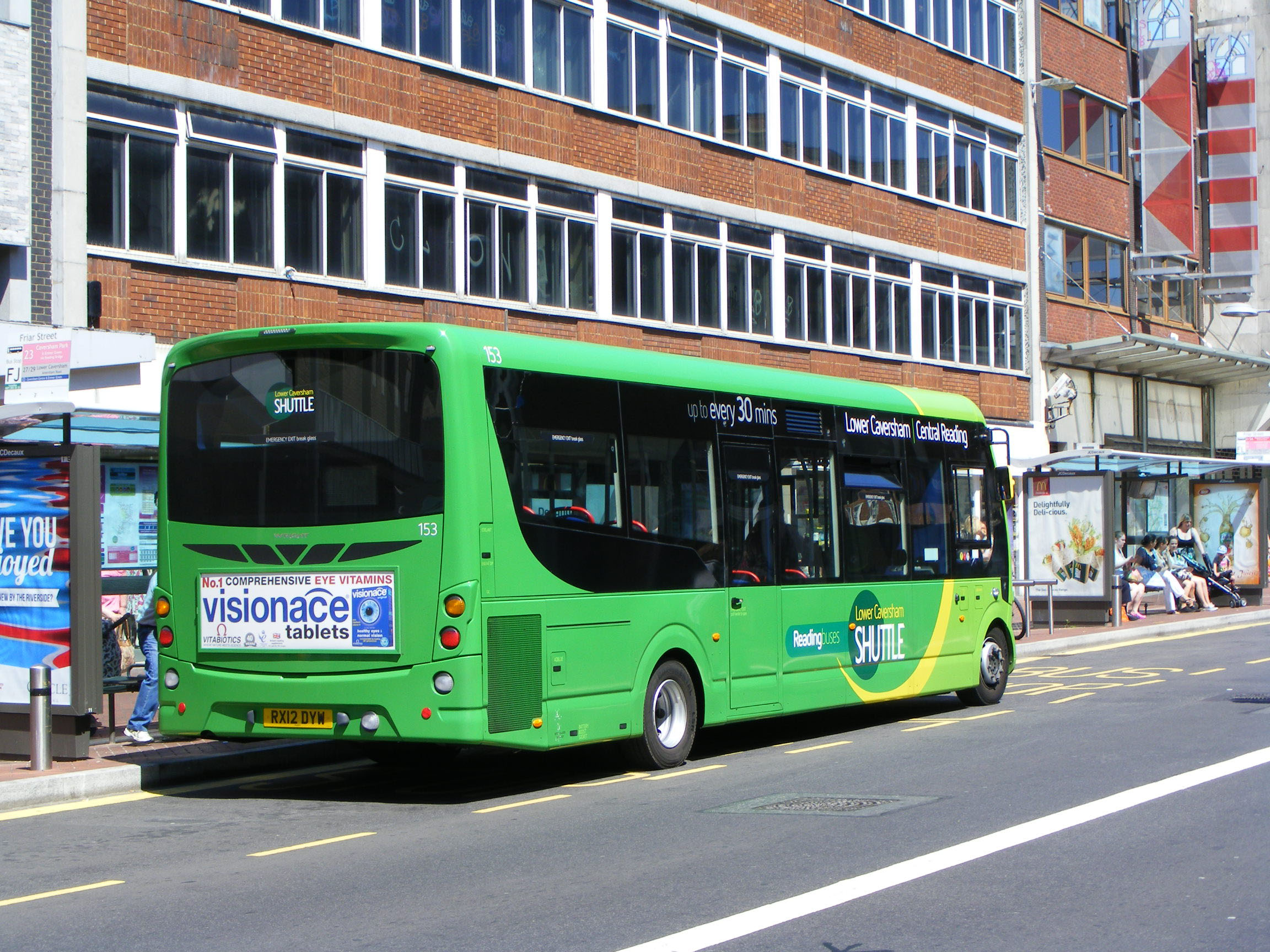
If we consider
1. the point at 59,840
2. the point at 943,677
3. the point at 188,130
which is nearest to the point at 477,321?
the point at 188,130

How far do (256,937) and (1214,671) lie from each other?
15054 millimetres

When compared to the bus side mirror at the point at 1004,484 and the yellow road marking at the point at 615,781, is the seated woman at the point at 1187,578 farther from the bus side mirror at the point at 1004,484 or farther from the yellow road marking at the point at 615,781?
the yellow road marking at the point at 615,781

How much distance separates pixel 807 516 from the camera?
13.3 meters

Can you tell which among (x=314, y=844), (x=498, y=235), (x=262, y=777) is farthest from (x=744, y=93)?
(x=314, y=844)

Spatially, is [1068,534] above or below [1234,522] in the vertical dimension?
below

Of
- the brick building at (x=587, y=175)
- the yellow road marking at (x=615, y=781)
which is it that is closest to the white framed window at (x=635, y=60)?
the brick building at (x=587, y=175)

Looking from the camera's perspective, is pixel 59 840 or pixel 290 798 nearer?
pixel 59 840

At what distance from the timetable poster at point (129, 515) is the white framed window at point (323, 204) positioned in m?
3.65

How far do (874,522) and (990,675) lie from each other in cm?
281

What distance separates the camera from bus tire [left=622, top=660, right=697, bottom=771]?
11.3 metres

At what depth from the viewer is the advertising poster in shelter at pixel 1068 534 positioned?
85.2ft

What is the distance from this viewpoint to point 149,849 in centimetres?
868

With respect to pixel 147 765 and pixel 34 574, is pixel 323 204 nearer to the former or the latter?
pixel 34 574

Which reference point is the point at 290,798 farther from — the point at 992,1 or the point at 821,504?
the point at 992,1
